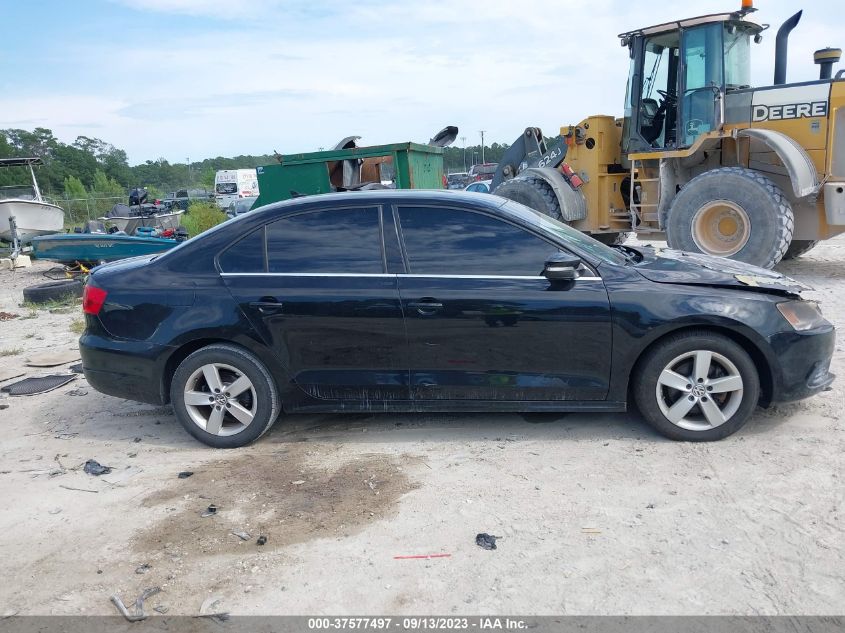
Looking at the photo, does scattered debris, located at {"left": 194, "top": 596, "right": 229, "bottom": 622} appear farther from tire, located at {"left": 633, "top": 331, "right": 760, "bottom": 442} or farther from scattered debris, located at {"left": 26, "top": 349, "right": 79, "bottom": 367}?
scattered debris, located at {"left": 26, "top": 349, "right": 79, "bottom": 367}

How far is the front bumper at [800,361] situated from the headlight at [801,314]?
0.14 ft

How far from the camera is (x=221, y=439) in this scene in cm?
439

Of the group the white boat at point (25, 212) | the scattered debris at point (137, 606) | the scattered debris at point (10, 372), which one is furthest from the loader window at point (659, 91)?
the white boat at point (25, 212)

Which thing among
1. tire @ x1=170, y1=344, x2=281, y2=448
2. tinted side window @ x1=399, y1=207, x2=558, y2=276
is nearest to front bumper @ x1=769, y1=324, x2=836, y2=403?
tinted side window @ x1=399, y1=207, x2=558, y2=276

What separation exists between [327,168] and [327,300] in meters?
8.27

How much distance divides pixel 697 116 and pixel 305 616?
8824mm

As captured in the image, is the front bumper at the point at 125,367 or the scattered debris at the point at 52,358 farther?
the scattered debris at the point at 52,358

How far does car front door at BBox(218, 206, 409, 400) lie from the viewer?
4.19 m

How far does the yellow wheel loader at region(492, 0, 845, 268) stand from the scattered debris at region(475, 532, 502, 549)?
684cm

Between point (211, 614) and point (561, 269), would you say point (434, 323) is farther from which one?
point (211, 614)

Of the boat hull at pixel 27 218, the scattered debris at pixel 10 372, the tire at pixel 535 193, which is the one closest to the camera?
the scattered debris at pixel 10 372

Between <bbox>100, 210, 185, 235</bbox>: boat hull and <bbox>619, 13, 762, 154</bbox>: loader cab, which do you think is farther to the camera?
<bbox>100, 210, 185, 235</bbox>: boat hull

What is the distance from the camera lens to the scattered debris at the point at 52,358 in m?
6.71

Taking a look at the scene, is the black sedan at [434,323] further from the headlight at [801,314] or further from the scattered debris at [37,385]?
the scattered debris at [37,385]
